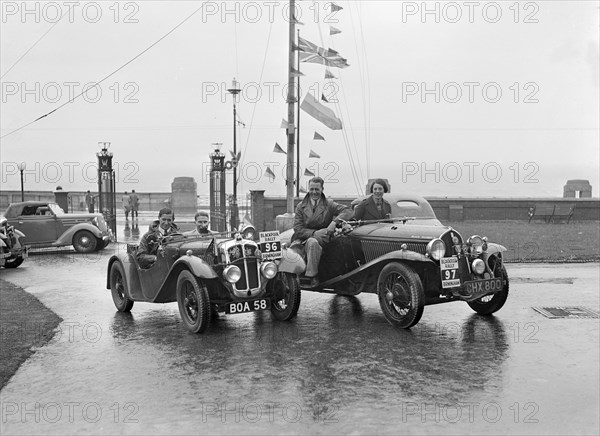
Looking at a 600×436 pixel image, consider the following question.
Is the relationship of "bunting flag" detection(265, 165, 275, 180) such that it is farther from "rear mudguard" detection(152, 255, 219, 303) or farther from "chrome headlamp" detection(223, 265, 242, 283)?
"chrome headlamp" detection(223, 265, 242, 283)

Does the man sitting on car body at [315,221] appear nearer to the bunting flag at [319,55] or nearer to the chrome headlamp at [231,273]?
Answer: the chrome headlamp at [231,273]

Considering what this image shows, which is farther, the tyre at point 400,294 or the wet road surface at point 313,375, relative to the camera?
the tyre at point 400,294

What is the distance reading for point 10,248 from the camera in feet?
51.2

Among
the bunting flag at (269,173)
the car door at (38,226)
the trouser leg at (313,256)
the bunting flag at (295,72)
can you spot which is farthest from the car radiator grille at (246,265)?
the bunting flag at (269,173)

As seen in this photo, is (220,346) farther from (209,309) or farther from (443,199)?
(443,199)

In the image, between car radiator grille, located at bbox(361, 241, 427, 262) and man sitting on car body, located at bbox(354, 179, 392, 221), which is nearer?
car radiator grille, located at bbox(361, 241, 427, 262)

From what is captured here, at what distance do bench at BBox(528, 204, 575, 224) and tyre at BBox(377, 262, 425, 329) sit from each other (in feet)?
81.8

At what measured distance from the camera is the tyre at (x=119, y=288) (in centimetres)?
981

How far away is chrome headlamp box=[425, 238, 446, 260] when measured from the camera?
329 inches

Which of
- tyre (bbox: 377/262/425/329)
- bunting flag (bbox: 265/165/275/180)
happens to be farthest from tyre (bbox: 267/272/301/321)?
bunting flag (bbox: 265/165/275/180)

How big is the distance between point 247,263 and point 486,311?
344 cm

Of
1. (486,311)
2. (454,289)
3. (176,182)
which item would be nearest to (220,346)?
(454,289)

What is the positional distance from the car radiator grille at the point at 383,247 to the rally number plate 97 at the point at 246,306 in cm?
189

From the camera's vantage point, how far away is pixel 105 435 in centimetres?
489
